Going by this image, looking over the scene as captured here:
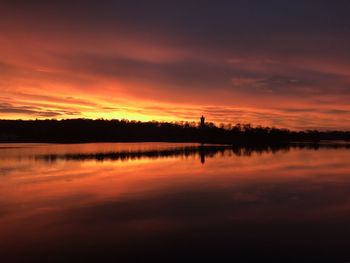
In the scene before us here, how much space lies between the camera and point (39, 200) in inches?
508

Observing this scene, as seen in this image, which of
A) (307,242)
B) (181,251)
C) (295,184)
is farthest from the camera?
(295,184)

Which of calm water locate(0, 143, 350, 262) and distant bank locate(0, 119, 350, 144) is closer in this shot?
calm water locate(0, 143, 350, 262)

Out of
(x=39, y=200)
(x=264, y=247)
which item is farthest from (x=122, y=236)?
(x=39, y=200)

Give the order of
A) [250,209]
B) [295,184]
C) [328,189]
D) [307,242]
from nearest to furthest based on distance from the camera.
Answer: [307,242], [250,209], [328,189], [295,184]

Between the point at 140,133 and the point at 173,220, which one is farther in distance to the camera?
the point at 140,133

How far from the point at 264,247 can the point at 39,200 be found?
29.3 ft

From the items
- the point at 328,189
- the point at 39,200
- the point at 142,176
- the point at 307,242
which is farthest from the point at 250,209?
the point at 142,176

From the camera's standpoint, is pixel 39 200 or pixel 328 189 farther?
pixel 328 189

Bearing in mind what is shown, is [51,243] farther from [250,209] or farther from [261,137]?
[261,137]

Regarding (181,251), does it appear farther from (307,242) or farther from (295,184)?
(295,184)

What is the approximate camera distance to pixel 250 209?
11484mm

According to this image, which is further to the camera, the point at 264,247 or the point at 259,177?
the point at 259,177

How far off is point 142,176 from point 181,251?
12790mm

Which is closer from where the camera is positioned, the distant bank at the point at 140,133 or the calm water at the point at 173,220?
the calm water at the point at 173,220
